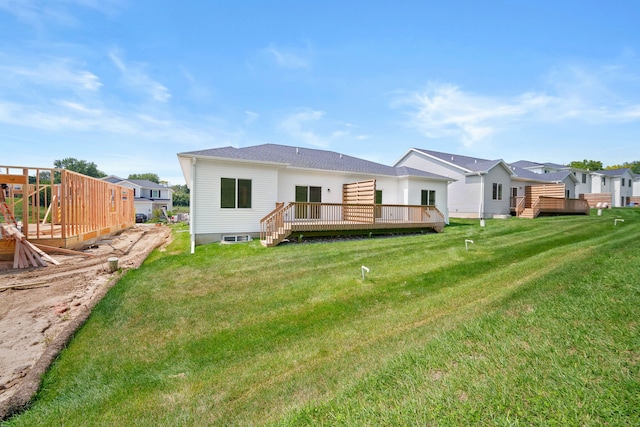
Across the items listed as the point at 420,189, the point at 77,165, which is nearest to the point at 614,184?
the point at 420,189

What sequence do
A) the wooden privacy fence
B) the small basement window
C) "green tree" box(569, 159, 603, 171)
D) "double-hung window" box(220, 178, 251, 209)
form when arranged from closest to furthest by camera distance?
"double-hung window" box(220, 178, 251, 209) → the small basement window → the wooden privacy fence → "green tree" box(569, 159, 603, 171)

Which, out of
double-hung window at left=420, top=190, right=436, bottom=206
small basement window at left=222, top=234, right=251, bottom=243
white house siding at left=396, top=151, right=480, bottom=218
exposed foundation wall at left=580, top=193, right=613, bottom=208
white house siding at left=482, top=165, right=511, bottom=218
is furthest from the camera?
exposed foundation wall at left=580, top=193, right=613, bottom=208

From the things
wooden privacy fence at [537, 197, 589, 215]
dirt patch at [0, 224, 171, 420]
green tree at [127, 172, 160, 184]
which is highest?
green tree at [127, 172, 160, 184]

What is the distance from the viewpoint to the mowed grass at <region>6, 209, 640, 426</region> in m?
2.33

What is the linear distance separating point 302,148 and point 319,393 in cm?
1612

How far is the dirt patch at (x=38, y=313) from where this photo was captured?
3.56 m

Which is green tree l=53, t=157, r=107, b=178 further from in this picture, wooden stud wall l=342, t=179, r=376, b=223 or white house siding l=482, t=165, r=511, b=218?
white house siding l=482, t=165, r=511, b=218

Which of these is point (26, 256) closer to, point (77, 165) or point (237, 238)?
point (237, 238)

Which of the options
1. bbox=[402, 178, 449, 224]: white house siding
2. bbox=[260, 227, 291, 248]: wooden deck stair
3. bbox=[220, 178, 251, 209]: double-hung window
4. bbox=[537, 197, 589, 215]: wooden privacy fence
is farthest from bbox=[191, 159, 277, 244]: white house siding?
bbox=[537, 197, 589, 215]: wooden privacy fence

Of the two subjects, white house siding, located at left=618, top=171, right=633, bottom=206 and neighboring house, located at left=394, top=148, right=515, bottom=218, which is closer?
neighboring house, located at left=394, top=148, right=515, bottom=218

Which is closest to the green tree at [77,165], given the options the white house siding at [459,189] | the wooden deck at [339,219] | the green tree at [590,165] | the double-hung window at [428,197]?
the white house siding at [459,189]

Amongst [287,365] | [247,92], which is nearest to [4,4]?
[247,92]

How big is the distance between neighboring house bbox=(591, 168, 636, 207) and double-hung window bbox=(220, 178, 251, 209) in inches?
1823

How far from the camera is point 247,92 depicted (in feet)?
55.5
